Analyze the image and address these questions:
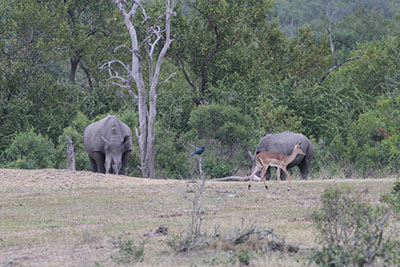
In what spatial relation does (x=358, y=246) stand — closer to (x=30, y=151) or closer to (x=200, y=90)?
(x=30, y=151)

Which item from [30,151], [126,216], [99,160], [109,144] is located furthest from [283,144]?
[126,216]

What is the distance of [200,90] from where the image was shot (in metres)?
32.6

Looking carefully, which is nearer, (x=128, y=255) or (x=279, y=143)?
(x=128, y=255)

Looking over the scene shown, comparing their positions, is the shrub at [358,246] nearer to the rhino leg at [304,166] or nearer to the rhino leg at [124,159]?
the rhino leg at [124,159]

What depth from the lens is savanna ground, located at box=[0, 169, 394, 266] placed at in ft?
29.6

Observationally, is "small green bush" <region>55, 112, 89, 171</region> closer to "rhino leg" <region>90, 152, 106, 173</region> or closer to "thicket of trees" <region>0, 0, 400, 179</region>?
"thicket of trees" <region>0, 0, 400, 179</region>

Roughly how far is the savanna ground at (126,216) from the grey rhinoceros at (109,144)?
207 cm

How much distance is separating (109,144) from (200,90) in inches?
487

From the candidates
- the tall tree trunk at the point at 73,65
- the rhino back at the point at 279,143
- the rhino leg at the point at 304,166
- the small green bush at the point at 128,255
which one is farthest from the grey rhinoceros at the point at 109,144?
the tall tree trunk at the point at 73,65

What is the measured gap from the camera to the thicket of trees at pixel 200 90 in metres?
26.1

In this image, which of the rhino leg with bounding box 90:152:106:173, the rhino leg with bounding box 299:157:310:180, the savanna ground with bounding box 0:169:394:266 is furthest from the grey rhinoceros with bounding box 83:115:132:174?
the rhino leg with bounding box 299:157:310:180

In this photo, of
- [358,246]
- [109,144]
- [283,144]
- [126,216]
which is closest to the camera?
[358,246]

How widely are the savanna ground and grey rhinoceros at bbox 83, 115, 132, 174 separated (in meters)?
2.07

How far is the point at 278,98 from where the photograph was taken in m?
30.0
